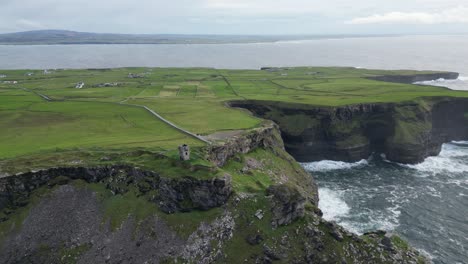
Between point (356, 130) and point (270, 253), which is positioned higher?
point (356, 130)

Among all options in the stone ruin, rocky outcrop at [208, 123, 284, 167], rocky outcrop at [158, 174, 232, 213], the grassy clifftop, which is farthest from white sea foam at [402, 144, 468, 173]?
the stone ruin

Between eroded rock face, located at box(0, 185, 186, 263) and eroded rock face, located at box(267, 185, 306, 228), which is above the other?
eroded rock face, located at box(267, 185, 306, 228)

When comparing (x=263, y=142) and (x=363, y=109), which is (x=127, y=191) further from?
(x=363, y=109)

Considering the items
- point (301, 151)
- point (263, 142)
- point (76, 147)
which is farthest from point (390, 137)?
point (76, 147)

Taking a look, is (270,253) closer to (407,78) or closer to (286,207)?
(286,207)

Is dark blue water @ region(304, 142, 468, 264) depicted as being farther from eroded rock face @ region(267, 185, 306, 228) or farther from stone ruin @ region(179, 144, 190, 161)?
stone ruin @ region(179, 144, 190, 161)

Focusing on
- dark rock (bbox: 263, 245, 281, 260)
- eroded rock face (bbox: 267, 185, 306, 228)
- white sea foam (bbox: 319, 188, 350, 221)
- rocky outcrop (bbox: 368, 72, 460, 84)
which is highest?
rocky outcrop (bbox: 368, 72, 460, 84)

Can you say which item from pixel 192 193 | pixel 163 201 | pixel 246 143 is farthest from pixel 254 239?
pixel 246 143

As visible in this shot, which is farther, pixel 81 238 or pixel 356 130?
pixel 356 130
